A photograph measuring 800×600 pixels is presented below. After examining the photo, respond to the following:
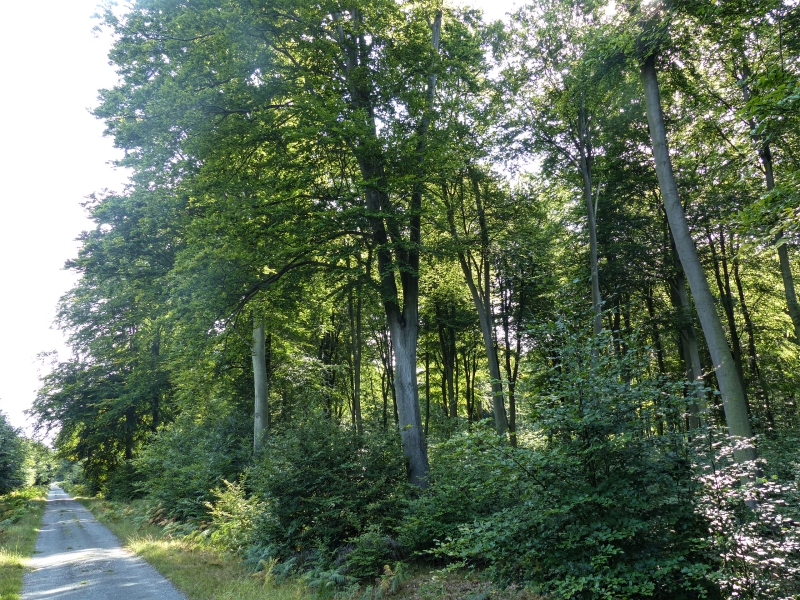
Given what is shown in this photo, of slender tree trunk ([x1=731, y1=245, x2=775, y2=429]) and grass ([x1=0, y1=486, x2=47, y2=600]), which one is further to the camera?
slender tree trunk ([x1=731, y1=245, x2=775, y2=429])

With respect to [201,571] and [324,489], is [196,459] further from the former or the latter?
[324,489]

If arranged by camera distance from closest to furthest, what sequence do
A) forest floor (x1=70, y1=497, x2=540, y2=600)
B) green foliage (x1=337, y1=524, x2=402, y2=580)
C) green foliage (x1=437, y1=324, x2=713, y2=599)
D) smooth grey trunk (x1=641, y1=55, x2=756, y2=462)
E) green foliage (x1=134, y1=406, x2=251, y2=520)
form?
1. green foliage (x1=437, y1=324, x2=713, y2=599)
2. forest floor (x1=70, y1=497, x2=540, y2=600)
3. smooth grey trunk (x1=641, y1=55, x2=756, y2=462)
4. green foliage (x1=337, y1=524, x2=402, y2=580)
5. green foliage (x1=134, y1=406, x2=251, y2=520)

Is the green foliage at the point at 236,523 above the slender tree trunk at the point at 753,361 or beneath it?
beneath

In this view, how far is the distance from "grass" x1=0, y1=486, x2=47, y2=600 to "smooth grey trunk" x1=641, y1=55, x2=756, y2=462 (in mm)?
12431

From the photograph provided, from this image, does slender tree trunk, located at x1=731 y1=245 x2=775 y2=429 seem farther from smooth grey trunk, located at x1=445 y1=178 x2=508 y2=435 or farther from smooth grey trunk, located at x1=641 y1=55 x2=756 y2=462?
smooth grey trunk, located at x1=641 y1=55 x2=756 y2=462

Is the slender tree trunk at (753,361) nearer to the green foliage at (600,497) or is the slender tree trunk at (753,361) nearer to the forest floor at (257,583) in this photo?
the green foliage at (600,497)

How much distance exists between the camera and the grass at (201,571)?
798cm

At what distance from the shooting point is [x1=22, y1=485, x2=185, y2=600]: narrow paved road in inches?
337

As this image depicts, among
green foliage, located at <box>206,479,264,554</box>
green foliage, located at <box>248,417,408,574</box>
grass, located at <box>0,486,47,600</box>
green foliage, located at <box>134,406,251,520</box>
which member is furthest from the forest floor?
green foliage, located at <box>134,406,251,520</box>

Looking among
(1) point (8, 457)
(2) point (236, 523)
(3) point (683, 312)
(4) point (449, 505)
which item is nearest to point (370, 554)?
(4) point (449, 505)

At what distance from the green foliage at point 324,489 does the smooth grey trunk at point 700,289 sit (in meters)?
6.05

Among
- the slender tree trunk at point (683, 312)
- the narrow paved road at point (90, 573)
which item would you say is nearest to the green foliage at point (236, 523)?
the narrow paved road at point (90, 573)

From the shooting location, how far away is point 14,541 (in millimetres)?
15672

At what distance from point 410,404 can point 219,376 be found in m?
8.98
